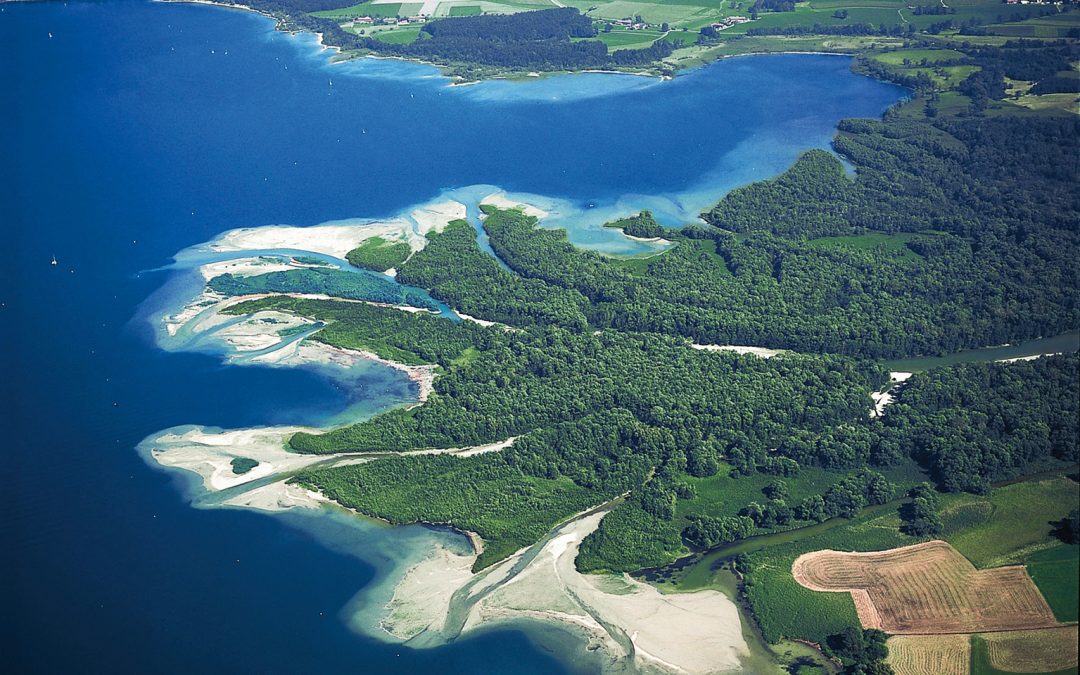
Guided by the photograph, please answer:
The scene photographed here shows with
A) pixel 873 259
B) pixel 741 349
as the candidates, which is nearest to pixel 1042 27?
pixel 873 259

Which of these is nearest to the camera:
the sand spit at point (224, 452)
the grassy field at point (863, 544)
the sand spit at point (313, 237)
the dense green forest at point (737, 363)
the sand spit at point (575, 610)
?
the sand spit at point (575, 610)

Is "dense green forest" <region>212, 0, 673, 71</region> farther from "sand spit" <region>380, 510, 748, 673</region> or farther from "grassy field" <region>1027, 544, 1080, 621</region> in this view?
"grassy field" <region>1027, 544, 1080, 621</region>

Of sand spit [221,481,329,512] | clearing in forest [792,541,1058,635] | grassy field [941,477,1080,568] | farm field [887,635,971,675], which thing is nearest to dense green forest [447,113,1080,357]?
grassy field [941,477,1080,568]

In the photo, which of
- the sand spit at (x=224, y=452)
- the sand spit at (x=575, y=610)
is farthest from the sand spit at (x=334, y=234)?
the sand spit at (x=575, y=610)

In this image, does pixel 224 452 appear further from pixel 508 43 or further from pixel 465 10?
pixel 465 10

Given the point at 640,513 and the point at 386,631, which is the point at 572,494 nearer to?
the point at 640,513

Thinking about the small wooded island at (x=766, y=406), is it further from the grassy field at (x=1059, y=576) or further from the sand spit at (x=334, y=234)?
the sand spit at (x=334, y=234)

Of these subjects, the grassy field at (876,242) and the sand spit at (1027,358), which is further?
the grassy field at (876,242)
